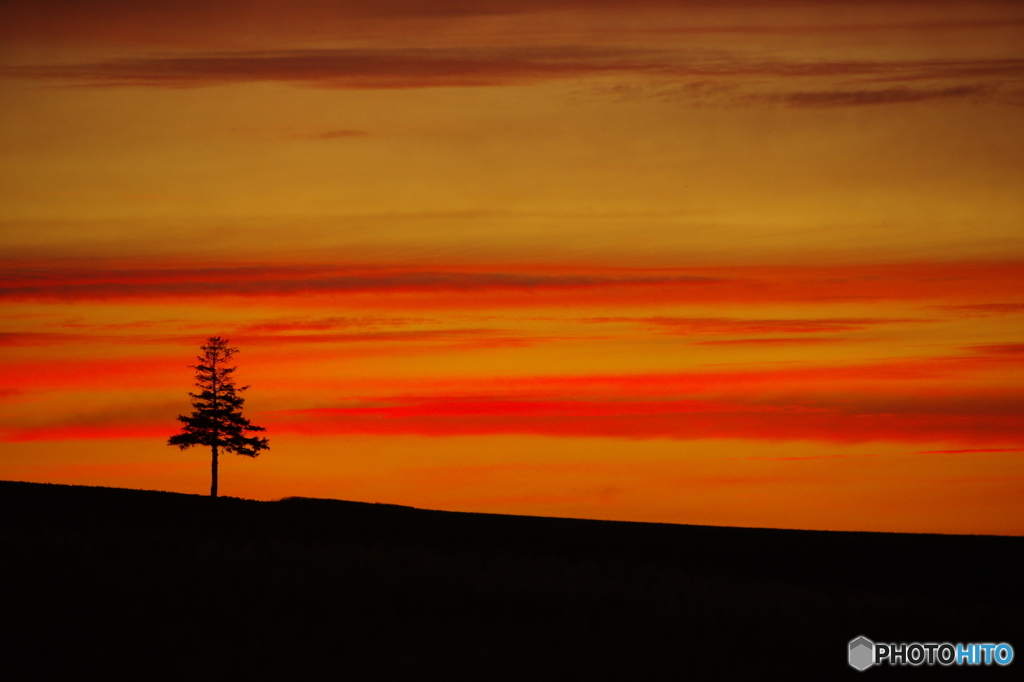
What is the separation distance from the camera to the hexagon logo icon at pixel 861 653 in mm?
13969

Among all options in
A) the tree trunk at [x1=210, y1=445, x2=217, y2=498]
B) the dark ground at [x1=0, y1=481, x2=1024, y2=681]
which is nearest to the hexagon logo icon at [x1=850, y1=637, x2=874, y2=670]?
the dark ground at [x1=0, y1=481, x2=1024, y2=681]

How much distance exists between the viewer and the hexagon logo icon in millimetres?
13969

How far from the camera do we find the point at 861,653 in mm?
14508

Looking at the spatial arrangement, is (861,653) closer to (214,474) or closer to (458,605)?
(458,605)

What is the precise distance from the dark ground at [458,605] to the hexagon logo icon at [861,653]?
24 cm

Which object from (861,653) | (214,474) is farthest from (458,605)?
(214,474)

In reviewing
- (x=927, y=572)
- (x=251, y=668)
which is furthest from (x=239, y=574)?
(x=927, y=572)

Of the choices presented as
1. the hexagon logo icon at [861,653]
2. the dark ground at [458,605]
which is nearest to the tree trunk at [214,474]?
the dark ground at [458,605]

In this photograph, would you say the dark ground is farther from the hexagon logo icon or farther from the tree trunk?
the tree trunk

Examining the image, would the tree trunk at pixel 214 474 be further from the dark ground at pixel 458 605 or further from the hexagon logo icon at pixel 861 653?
the hexagon logo icon at pixel 861 653

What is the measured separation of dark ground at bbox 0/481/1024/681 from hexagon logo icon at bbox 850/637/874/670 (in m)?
0.24

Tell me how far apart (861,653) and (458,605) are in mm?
5988

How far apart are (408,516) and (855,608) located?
64.5ft

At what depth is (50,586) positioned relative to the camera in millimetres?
16391
